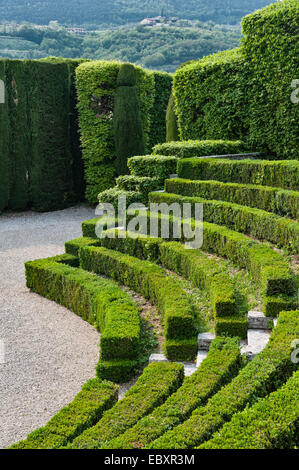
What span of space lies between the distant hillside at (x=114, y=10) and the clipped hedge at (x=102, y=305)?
78.1m

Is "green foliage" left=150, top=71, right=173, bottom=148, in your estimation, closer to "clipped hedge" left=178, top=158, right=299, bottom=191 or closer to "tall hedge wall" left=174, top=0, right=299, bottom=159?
"tall hedge wall" left=174, top=0, right=299, bottom=159

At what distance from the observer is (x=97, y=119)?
60.6ft

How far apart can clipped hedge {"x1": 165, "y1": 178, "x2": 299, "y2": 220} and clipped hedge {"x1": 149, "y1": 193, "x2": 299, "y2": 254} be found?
0.49 m

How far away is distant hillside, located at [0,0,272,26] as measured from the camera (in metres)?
79.6

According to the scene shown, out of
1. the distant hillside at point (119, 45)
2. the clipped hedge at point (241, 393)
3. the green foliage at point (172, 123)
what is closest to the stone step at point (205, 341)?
the clipped hedge at point (241, 393)

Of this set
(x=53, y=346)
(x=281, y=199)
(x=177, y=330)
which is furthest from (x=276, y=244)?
(x=53, y=346)

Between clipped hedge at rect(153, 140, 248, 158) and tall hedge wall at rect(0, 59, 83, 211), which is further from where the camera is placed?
tall hedge wall at rect(0, 59, 83, 211)

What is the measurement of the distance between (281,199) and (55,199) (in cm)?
1195

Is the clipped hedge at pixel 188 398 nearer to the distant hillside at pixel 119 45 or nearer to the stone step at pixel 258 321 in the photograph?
the stone step at pixel 258 321

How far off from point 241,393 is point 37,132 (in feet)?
53.7

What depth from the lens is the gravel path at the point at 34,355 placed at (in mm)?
5621
